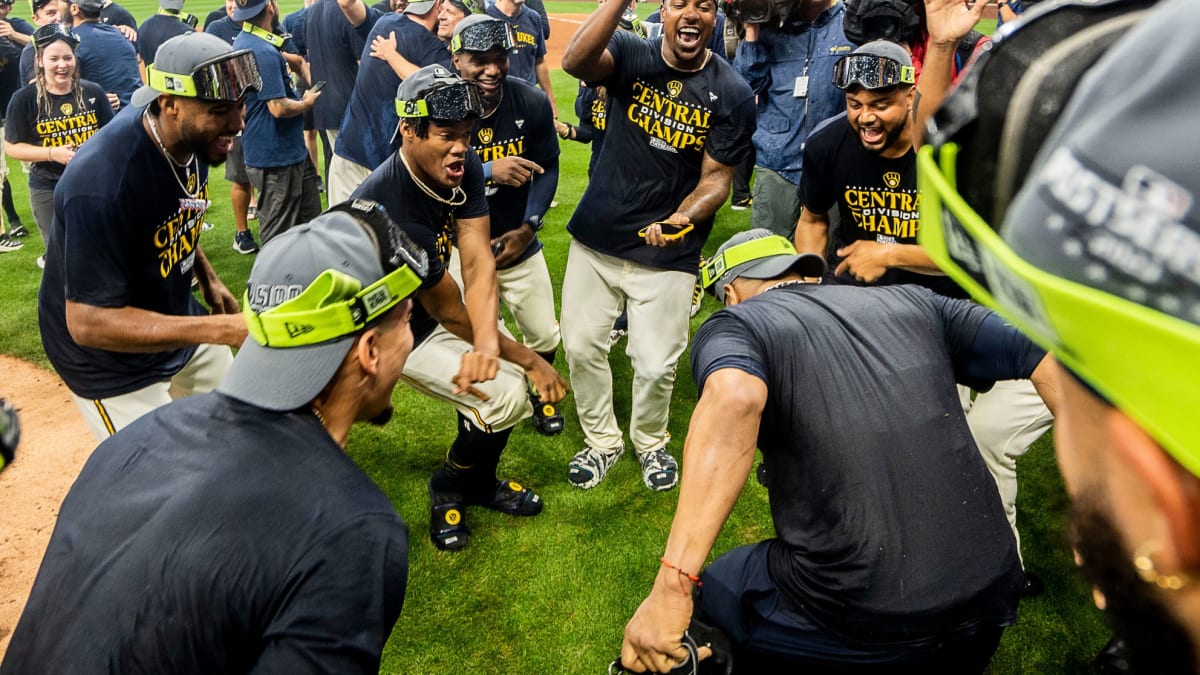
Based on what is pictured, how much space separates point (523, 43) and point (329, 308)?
6928 mm

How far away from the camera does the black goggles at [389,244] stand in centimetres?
238

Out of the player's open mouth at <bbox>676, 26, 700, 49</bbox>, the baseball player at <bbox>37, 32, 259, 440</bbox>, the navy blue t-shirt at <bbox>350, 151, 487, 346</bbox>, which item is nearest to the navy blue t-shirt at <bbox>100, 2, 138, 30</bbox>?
the baseball player at <bbox>37, 32, 259, 440</bbox>

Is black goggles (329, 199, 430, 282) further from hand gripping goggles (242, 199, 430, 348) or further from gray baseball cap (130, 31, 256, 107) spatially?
gray baseball cap (130, 31, 256, 107)

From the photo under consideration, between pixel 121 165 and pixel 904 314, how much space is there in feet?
9.71

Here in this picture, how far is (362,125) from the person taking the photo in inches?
259

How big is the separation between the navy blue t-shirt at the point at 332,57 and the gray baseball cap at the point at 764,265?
578 cm

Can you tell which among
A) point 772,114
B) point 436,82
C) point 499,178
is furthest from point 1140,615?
point 772,114

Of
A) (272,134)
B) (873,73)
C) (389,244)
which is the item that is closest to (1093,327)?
(389,244)

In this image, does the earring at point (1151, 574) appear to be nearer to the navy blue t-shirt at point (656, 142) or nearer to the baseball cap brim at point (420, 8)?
the navy blue t-shirt at point (656, 142)

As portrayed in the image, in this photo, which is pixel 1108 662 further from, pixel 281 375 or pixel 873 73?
pixel 281 375

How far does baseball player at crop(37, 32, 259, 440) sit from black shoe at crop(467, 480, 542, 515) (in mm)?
1629

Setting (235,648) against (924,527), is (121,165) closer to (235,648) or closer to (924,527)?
(235,648)

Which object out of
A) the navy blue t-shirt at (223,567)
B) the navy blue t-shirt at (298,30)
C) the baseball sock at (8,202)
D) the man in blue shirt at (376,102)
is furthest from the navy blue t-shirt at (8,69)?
the navy blue t-shirt at (223,567)

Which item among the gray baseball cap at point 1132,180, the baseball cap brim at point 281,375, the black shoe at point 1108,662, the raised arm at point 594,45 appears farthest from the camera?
the raised arm at point 594,45
